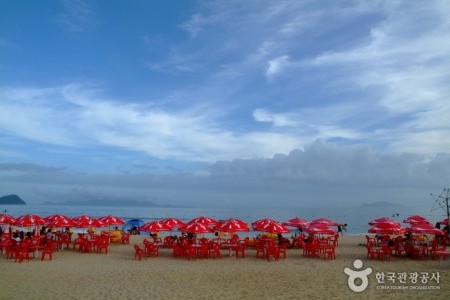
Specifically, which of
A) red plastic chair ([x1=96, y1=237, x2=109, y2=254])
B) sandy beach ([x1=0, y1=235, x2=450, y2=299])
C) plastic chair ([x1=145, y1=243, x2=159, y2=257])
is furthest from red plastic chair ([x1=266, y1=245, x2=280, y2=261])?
red plastic chair ([x1=96, y1=237, x2=109, y2=254])

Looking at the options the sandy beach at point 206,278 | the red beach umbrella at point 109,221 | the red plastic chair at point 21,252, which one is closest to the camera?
the sandy beach at point 206,278

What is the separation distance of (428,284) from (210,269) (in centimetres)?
674

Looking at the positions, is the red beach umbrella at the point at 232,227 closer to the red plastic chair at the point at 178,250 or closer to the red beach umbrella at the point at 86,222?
the red plastic chair at the point at 178,250

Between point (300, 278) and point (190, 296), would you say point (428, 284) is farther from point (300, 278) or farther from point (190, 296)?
point (190, 296)

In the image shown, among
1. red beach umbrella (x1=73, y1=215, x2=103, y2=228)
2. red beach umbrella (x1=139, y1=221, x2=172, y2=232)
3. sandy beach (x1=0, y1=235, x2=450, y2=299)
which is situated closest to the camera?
sandy beach (x1=0, y1=235, x2=450, y2=299)

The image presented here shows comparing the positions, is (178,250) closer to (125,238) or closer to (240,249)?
(240,249)

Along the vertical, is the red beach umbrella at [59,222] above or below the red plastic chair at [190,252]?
above

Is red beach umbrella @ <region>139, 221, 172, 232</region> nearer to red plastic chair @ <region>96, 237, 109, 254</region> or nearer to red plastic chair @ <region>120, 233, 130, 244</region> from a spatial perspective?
red plastic chair @ <region>96, 237, 109, 254</region>

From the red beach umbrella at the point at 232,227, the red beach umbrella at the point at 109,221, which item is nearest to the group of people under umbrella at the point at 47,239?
the red beach umbrella at the point at 109,221

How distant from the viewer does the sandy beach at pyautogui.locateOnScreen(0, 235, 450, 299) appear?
9.91 metres

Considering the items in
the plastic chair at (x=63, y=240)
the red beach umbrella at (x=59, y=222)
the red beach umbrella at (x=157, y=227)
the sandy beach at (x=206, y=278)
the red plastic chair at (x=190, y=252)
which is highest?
the red beach umbrella at (x=59, y=222)

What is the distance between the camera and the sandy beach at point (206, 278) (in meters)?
9.91

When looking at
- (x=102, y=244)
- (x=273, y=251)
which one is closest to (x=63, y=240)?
(x=102, y=244)

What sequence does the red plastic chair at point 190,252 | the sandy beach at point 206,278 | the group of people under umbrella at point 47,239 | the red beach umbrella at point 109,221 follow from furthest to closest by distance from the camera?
the red beach umbrella at point 109,221 < the red plastic chair at point 190,252 < the group of people under umbrella at point 47,239 < the sandy beach at point 206,278
